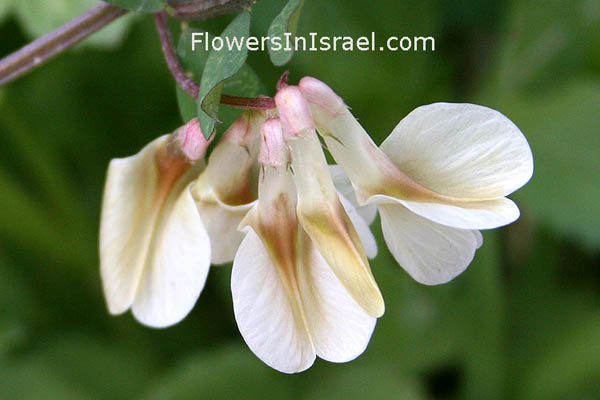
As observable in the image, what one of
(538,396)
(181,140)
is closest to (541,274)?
(538,396)

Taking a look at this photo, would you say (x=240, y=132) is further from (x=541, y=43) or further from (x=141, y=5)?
(x=541, y=43)

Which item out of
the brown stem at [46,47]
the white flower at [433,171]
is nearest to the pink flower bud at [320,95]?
the white flower at [433,171]

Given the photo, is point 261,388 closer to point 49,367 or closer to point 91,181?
point 49,367

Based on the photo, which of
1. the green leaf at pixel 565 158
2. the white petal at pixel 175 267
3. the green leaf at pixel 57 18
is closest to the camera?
the white petal at pixel 175 267

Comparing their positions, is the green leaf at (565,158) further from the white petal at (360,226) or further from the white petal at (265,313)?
the white petal at (265,313)

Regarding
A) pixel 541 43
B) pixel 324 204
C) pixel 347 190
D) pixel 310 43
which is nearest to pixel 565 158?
pixel 541 43

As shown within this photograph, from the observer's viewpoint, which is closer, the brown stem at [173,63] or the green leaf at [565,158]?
the brown stem at [173,63]

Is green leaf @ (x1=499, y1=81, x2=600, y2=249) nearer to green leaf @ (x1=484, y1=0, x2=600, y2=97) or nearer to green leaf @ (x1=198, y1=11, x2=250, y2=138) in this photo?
green leaf @ (x1=484, y1=0, x2=600, y2=97)
